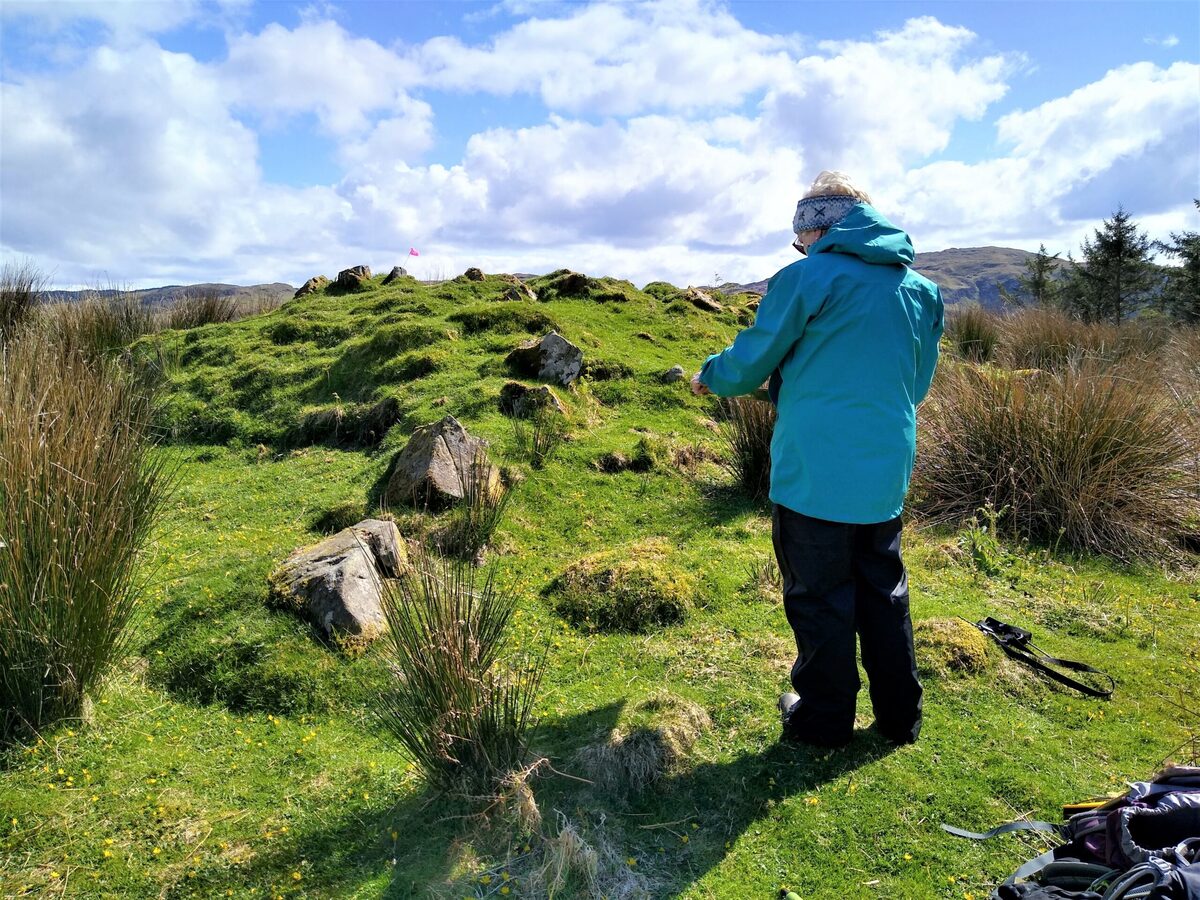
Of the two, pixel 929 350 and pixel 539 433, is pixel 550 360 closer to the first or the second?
pixel 539 433

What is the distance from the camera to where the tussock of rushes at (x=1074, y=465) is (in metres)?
6.24

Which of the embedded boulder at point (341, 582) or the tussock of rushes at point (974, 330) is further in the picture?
the tussock of rushes at point (974, 330)

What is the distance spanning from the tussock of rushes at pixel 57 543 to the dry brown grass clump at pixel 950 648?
4.32 metres

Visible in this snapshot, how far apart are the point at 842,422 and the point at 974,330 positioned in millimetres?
14864

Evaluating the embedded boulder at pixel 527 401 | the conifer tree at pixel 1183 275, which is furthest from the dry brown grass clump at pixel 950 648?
the conifer tree at pixel 1183 275

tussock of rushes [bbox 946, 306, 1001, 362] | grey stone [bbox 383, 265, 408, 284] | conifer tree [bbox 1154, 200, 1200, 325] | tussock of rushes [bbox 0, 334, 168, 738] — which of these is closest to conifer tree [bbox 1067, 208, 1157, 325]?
conifer tree [bbox 1154, 200, 1200, 325]

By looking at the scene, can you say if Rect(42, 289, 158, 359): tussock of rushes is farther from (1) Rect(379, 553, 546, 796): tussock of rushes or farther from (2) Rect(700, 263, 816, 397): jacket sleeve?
(2) Rect(700, 263, 816, 397): jacket sleeve

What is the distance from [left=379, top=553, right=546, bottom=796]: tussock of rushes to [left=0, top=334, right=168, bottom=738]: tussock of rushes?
5.47ft

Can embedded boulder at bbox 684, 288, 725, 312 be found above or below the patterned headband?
above

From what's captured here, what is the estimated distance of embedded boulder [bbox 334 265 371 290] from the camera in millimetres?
17031

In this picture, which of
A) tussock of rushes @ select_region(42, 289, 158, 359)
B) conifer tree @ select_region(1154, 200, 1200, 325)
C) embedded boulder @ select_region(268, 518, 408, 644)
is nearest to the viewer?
embedded boulder @ select_region(268, 518, 408, 644)

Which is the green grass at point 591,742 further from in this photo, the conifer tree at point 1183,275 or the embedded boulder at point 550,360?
the conifer tree at point 1183,275

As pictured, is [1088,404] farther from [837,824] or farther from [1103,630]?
[837,824]

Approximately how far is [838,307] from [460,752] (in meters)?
2.50
